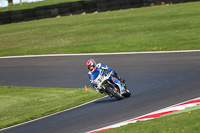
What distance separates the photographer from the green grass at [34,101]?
13234 millimetres

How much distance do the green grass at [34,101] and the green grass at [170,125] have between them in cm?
542

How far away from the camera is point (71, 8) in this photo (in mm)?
39312

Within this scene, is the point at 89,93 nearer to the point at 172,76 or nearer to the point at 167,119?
the point at 172,76

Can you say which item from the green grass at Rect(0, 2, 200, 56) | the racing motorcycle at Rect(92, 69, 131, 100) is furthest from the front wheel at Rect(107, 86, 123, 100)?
the green grass at Rect(0, 2, 200, 56)

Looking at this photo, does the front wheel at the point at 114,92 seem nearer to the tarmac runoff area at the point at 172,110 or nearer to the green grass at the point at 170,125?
the tarmac runoff area at the point at 172,110

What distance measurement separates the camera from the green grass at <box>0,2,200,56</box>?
2439 cm

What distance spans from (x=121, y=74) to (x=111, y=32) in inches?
502

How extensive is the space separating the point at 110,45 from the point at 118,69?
6609 mm

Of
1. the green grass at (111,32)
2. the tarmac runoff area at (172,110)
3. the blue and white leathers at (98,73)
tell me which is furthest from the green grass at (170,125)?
the green grass at (111,32)

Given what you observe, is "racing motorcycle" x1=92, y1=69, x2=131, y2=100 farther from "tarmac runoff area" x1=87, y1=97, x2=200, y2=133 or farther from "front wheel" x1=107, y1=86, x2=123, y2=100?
"tarmac runoff area" x1=87, y1=97, x2=200, y2=133

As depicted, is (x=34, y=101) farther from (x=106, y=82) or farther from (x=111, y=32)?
(x=111, y=32)

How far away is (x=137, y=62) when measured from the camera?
1969cm

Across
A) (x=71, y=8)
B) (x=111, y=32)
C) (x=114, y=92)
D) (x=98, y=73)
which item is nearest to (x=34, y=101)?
(x=98, y=73)

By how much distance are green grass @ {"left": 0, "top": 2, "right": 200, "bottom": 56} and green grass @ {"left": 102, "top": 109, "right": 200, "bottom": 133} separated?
13488mm
